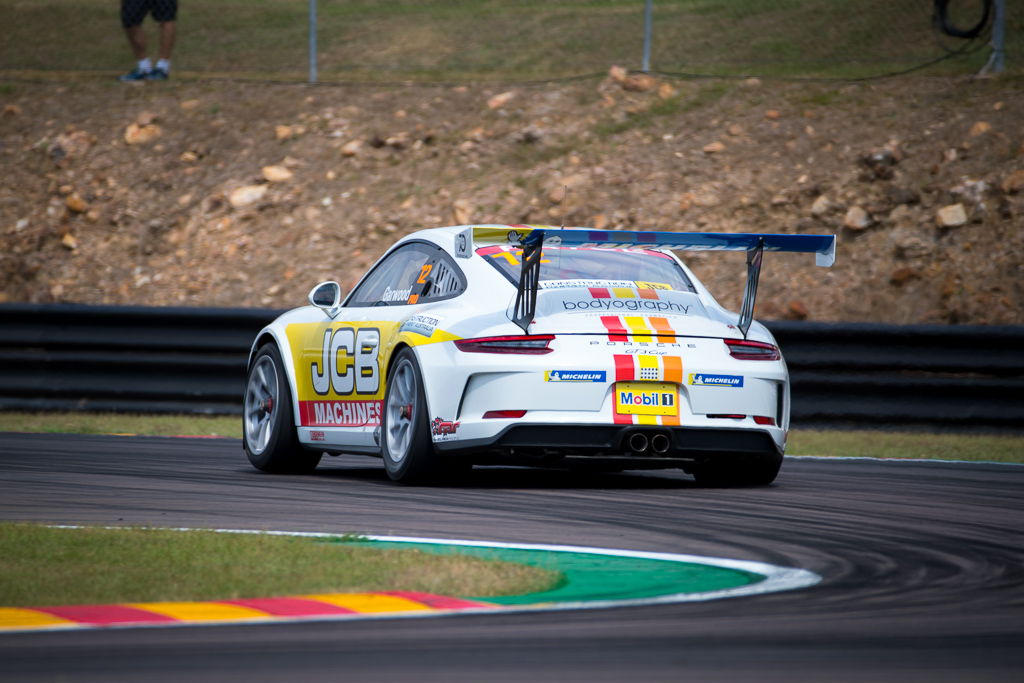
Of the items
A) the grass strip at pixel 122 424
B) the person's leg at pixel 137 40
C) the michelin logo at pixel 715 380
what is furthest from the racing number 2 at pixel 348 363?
the person's leg at pixel 137 40

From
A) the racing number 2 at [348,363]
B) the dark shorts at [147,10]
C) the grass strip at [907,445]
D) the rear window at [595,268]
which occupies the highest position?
the dark shorts at [147,10]

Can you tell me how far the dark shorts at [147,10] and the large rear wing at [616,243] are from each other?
1331 cm

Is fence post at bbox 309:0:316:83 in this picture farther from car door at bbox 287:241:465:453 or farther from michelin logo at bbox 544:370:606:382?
michelin logo at bbox 544:370:606:382

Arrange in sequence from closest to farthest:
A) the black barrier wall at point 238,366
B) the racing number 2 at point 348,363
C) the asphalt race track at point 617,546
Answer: the asphalt race track at point 617,546 → the racing number 2 at point 348,363 → the black barrier wall at point 238,366

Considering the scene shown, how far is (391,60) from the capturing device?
2214 cm

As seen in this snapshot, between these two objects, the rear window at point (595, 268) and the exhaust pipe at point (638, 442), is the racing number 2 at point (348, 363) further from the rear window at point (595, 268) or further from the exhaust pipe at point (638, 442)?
the exhaust pipe at point (638, 442)

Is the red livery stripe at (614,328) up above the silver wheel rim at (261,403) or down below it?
above

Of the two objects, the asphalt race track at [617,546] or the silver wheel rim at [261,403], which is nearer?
the asphalt race track at [617,546]

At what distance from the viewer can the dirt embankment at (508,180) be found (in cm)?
1686

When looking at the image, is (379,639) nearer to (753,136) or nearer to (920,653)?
(920,653)

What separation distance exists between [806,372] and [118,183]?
10409 mm

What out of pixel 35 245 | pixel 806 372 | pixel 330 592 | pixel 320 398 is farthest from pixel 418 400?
pixel 35 245

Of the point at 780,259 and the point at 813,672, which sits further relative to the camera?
the point at 780,259

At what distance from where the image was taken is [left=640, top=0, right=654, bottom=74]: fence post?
64.1 ft
